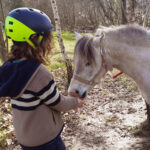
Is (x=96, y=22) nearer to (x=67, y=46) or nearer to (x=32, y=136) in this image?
(x=67, y=46)

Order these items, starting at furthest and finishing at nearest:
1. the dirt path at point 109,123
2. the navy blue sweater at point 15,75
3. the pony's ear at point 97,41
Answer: the dirt path at point 109,123, the pony's ear at point 97,41, the navy blue sweater at point 15,75

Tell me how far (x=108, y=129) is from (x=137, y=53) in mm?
2054

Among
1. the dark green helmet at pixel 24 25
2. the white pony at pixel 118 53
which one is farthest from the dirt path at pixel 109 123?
the dark green helmet at pixel 24 25

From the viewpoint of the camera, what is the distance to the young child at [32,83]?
1.53 metres

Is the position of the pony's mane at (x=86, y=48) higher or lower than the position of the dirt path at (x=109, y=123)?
higher

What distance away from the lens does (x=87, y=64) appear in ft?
7.19

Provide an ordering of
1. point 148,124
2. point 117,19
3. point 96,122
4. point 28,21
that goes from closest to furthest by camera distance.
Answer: point 28,21 → point 148,124 → point 96,122 → point 117,19

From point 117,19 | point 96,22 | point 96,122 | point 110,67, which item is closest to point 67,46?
point 117,19

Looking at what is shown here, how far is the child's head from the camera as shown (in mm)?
1616

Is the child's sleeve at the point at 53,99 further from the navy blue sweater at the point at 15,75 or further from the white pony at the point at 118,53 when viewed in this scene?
the white pony at the point at 118,53

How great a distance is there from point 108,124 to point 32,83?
2.69m

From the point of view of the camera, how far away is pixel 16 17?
64.6 inches

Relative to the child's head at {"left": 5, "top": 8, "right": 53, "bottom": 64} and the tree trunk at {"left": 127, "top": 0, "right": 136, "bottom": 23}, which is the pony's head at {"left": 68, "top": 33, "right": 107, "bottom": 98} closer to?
the child's head at {"left": 5, "top": 8, "right": 53, "bottom": 64}

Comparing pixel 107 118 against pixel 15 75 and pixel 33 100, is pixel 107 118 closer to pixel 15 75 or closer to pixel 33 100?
pixel 33 100
